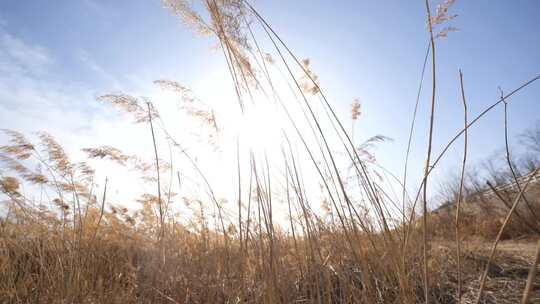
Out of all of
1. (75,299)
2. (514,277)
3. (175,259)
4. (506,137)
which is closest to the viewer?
(506,137)

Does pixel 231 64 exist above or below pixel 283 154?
above

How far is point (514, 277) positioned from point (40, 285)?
10.8ft

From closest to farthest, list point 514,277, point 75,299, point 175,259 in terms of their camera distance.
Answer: point 75,299
point 514,277
point 175,259

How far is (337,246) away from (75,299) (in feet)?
5.51

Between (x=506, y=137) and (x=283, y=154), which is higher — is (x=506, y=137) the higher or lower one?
the lower one

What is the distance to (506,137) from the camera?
113 cm

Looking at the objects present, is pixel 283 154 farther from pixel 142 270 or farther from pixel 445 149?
pixel 142 270

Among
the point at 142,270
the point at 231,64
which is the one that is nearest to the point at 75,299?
the point at 142,270

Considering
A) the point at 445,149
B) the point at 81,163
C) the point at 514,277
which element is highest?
the point at 81,163

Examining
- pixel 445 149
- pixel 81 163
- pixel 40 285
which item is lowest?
pixel 40 285

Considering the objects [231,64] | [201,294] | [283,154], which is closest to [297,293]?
[201,294]

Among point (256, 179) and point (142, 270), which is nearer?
point (256, 179)

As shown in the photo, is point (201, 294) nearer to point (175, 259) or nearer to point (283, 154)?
point (175, 259)

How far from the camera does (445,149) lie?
4.04ft
